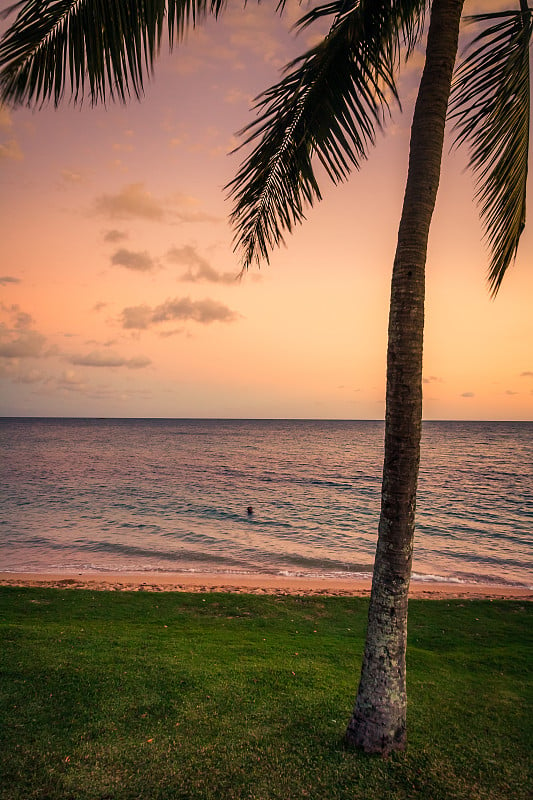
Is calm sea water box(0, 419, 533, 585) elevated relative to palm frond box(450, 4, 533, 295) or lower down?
lower down

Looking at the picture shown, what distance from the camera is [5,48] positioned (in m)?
3.14

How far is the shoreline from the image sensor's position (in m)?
14.1

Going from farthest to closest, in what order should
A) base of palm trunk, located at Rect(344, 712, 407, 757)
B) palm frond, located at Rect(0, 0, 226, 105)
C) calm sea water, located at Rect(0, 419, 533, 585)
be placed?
1. calm sea water, located at Rect(0, 419, 533, 585)
2. base of palm trunk, located at Rect(344, 712, 407, 757)
3. palm frond, located at Rect(0, 0, 226, 105)

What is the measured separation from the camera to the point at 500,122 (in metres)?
4.79

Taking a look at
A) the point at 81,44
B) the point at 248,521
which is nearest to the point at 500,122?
the point at 81,44

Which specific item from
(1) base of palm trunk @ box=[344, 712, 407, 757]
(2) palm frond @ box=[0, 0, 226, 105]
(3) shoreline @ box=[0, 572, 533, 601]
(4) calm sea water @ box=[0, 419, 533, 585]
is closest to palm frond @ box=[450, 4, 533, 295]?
(2) palm frond @ box=[0, 0, 226, 105]

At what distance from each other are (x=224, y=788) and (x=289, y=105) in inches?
269

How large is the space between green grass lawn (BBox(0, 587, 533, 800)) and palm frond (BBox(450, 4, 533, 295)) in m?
5.19

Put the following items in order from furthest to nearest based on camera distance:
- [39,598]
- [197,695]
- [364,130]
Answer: [39,598] → [197,695] → [364,130]

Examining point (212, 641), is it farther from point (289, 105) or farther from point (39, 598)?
point (289, 105)

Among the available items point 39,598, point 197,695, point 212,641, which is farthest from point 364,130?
point 39,598

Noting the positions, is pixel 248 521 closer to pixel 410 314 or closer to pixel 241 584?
pixel 241 584

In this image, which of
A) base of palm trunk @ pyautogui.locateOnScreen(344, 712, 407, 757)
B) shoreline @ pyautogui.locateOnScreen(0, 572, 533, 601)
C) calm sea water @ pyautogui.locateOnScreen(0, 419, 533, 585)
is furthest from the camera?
calm sea water @ pyautogui.locateOnScreen(0, 419, 533, 585)

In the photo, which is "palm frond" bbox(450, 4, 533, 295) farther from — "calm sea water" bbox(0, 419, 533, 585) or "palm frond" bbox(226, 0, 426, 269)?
"calm sea water" bbox(0, 419, 533, 585)
